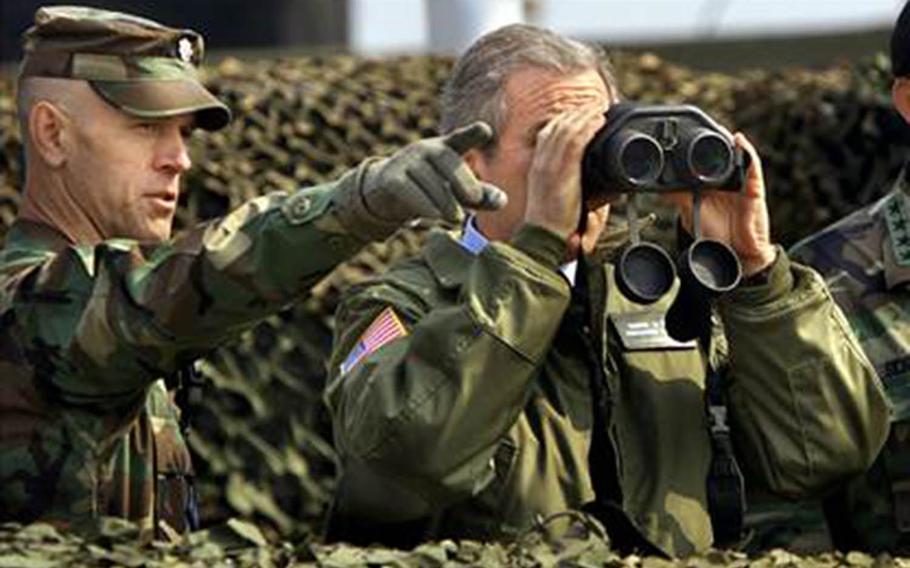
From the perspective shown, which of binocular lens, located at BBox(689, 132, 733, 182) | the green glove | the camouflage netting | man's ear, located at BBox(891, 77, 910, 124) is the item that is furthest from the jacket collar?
the camouflage netting

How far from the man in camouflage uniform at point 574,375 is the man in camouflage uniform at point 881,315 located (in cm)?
40

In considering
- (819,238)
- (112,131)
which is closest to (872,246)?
(819,238)

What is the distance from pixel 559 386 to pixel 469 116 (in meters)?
0.47

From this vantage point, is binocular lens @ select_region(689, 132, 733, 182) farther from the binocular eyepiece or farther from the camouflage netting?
the camouflage netting

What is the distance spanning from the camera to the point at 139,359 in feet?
14.5

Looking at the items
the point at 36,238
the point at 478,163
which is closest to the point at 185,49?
the point at 36,238

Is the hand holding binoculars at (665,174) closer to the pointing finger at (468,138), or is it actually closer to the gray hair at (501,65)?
the gray hair at (501,65)

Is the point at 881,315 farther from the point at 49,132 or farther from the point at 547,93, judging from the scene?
the point at 49,132

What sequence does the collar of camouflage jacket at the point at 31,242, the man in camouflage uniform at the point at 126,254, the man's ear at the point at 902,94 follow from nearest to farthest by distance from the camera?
the man in camouflage uniform at the point at 126,254
the collar of camouflage jacket at the point at 31,242
the man's ear at the point at 902,94

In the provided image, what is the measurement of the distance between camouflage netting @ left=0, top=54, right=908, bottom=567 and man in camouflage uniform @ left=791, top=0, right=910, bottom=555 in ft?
7.20

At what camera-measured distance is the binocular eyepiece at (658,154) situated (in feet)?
15.0

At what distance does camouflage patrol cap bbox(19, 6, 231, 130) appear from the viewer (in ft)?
15.7

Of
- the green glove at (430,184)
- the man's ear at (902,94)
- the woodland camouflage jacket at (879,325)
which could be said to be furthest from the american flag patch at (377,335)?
the man's ear at (902,94)

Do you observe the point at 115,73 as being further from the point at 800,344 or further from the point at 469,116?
the point at 800,344
